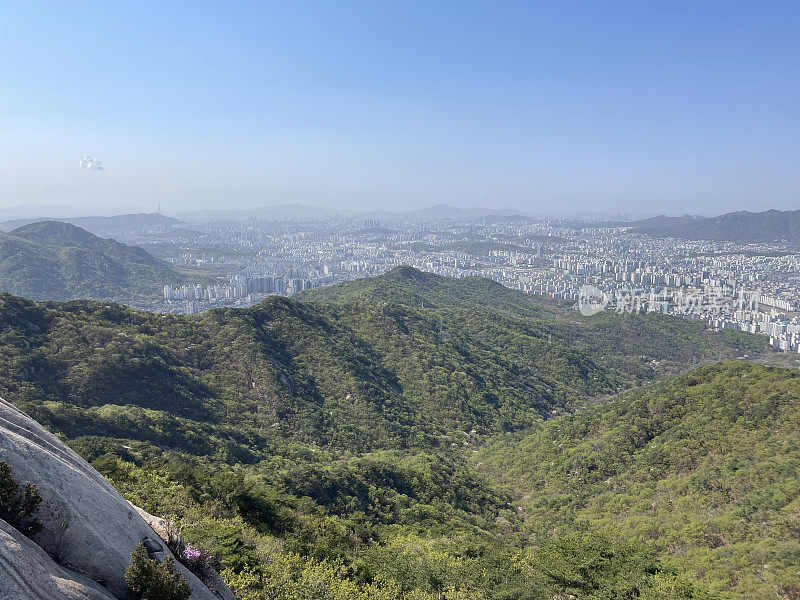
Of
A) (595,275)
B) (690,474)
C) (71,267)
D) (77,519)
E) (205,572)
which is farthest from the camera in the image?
(595,275)

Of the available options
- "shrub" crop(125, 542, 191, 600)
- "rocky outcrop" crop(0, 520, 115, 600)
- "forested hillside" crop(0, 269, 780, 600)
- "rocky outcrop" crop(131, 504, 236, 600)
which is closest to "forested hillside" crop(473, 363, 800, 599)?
"forested hillside" crop(0, 269, 780, 600)

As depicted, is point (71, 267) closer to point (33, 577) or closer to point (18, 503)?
point (18, 503)

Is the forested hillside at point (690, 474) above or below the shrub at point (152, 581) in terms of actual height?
below

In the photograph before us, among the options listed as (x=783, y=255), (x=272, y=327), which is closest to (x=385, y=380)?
(x=272, y=327)

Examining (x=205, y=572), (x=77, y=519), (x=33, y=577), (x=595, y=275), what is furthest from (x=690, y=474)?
(x=595, y=275)

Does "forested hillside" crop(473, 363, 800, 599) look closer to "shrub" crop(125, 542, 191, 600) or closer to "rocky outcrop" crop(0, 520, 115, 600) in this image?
"shrub" crop(125, 542, 191, 600)

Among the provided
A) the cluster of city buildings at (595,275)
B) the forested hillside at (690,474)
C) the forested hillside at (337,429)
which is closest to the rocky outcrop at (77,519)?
the forested hillside at (337,429)

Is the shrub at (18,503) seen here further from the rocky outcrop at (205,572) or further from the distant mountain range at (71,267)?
the distant mountain range at (71,267)
